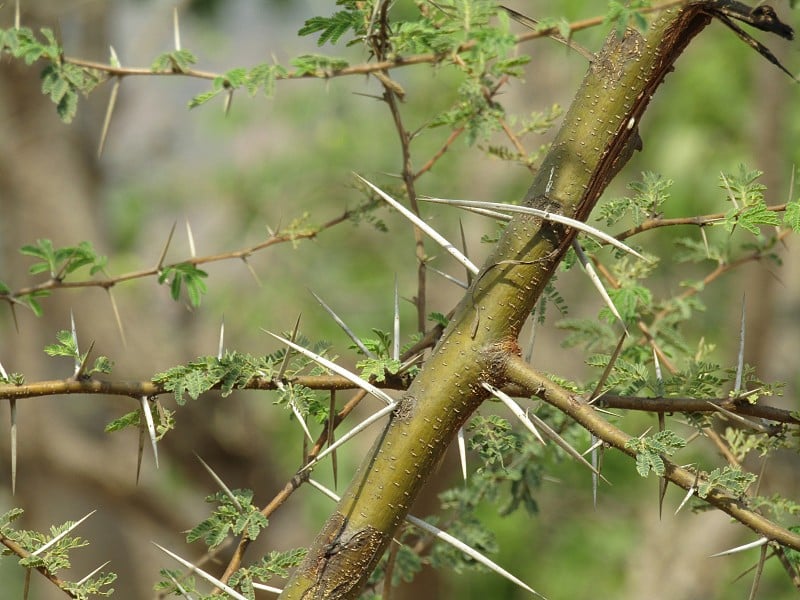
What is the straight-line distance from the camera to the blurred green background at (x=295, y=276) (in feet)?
14.2

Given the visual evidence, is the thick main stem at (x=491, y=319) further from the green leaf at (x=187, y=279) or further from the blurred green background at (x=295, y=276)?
the blurred green background at (x=295, y=276)

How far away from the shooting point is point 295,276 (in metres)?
6.15

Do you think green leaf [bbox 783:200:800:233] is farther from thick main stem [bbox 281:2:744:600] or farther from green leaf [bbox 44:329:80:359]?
green leaf [bbox 44:329:80:359]

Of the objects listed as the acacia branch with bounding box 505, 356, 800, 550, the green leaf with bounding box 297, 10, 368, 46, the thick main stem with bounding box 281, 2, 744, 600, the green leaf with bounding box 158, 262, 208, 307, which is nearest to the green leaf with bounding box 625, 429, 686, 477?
the acacia branch with bounding box 505, 356, 800, 550

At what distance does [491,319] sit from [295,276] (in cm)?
519

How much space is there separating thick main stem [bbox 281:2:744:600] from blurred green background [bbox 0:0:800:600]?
206cm

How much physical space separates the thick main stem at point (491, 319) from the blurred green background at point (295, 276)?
2.06 meters

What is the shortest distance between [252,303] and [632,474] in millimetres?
2615

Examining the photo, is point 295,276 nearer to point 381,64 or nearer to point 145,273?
point 145,273

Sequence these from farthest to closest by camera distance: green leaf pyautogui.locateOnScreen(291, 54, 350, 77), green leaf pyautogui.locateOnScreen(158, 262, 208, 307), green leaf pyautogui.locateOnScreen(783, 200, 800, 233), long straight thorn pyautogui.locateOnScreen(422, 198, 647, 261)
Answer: green leaf pyautogui.locateOnScreen(158, 262, 208, 307) → green leaf pyautogui.locateOnScreen(291, 54, 350, 77) → green leaf pyautogui.locateOnScreen(783, 200, 800, 233) → long straight thorn pyautogui.locateOnScreen(422, 198, 647, 261)

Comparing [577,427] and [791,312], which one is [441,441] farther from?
[791,312]

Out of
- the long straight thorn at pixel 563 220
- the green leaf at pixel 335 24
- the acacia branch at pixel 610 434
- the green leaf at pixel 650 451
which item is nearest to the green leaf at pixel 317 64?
the green leaf at pixel 335 24

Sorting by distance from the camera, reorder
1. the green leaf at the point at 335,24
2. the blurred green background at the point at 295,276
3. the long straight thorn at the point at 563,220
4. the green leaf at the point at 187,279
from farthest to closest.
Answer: the blurred green background at the point at 295,276 → the green leaf at the point at 187,279 → the green leaf at the point at 335,24 → the long straight thorn at the point at 563,220

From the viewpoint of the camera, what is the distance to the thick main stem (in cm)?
100
